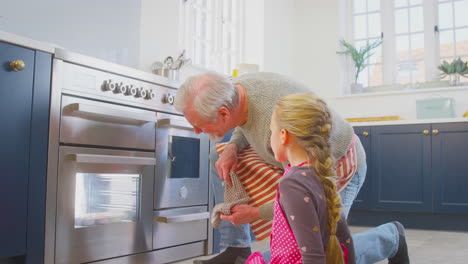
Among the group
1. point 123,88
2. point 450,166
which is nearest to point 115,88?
point 123,88

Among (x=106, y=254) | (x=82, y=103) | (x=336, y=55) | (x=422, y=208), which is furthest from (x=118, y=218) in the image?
(x=336, y=55)

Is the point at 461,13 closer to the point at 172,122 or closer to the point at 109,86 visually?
the point at 172,122

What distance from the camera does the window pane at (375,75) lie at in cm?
486

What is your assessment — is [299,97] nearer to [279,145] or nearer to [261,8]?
[279,145]

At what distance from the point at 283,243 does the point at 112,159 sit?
0.99m

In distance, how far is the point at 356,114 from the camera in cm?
470

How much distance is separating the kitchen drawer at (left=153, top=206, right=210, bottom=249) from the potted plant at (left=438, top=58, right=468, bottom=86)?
2981 millimetres

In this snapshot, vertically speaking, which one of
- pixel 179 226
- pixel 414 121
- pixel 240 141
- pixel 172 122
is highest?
pixel 414 121

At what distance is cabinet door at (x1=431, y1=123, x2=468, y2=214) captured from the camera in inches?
145

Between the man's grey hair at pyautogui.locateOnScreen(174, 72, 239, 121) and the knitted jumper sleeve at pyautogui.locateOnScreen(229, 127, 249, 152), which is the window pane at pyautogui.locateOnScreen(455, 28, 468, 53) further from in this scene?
the man's grey hair at pyautogui.locateOnScreen(174, 72, 239, 121)

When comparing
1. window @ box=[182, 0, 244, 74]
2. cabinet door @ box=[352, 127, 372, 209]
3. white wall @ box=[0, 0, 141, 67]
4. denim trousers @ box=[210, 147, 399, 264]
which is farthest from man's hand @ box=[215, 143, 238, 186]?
cabinet door @ box=[352, 127, 372, 209]

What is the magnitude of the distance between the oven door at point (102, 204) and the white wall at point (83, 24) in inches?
31.3

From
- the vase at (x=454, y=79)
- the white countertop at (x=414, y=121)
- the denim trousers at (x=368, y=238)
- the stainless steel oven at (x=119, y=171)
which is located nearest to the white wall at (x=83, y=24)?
the stainless steel oven at (x=119, y=171)

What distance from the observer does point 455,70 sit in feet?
14.2
